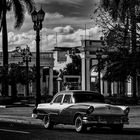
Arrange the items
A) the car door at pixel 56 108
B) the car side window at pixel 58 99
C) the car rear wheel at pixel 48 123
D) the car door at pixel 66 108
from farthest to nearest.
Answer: the car rear wheel at pixel 48 123, the car side window at pixel 58 99, the car door at pixel 56 108, the car door at pixel 66 108

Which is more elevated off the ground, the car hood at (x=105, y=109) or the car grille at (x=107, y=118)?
the car hood at (x=105, y=109)

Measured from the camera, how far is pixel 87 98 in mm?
19391

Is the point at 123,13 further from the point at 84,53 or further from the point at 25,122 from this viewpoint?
the point at 84,53

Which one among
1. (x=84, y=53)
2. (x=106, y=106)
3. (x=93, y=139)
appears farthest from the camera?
(x=84, y=53)

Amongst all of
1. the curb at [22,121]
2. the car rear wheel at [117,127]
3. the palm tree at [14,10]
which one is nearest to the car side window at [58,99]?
the car rear wheel at [117,127]

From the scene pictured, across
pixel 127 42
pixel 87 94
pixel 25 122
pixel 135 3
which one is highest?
pixel 135 3

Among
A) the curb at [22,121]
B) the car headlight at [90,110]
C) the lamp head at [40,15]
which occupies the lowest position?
the curb at [22,121]

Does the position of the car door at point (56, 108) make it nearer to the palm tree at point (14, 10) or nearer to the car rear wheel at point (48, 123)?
the car rear wheel at point (48, 123)

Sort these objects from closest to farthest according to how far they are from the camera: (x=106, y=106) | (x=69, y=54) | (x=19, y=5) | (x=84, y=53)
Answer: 1. (x=106, y=106)
2. (x=19, y=5)
3. (x=84, y=53)
4. (x=69, y=54)

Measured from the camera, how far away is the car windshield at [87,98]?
1914 centimetres

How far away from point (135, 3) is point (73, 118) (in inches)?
444

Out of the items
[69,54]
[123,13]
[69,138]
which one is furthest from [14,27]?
[69,54]

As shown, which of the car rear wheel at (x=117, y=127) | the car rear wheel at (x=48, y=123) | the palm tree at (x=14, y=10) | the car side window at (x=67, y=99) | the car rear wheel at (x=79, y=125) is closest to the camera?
the car rear wheel at (x=79, y=125)

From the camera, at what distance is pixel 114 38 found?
93.0 ft
